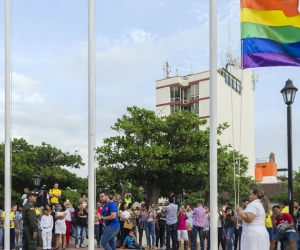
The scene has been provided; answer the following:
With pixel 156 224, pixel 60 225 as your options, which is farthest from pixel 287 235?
pixel 60 225

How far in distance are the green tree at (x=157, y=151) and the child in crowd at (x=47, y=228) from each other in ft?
48.5

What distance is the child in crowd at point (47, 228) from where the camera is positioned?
16.1 meters

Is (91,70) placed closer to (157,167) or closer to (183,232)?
(183,232)

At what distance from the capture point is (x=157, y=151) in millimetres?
31031

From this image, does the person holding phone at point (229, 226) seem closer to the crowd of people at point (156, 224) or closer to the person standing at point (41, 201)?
the crowd of people at point (156, 224)

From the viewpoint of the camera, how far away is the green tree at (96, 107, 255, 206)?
31469 millimetres

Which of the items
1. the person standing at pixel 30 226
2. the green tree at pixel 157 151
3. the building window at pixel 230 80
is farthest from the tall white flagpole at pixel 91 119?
the building window at pixel 230 80

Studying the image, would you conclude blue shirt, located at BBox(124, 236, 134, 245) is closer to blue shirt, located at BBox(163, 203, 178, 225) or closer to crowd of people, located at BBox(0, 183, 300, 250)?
crowd of people, located at BBox(0, 183, 300, 250)

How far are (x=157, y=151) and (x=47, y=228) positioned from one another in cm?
1527

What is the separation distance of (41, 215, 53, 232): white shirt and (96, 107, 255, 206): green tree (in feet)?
48.5

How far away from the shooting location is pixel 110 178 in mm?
33781

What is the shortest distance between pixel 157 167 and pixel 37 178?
33.9 ft

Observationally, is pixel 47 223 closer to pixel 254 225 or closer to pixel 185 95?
pixel 254 225

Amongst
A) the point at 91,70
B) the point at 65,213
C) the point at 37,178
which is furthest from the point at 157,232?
the point at 91,70
